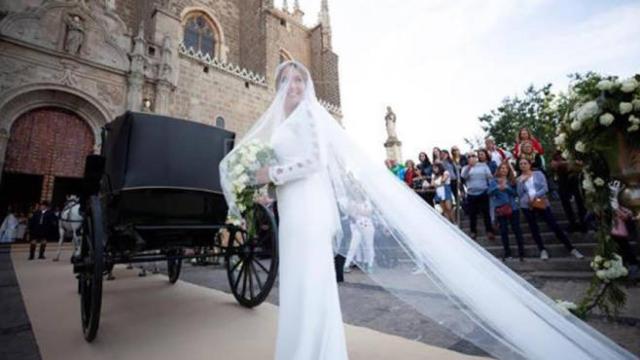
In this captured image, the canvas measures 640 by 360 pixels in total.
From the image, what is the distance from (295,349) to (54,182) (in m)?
12.9

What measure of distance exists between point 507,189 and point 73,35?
45.0ft

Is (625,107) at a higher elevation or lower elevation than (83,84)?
lower

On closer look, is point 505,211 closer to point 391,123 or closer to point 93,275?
point 93,275

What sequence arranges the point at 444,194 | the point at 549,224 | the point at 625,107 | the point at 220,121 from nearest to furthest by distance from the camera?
1. the point at 625,107
2. the point at 549,224
3. the point at 444,194
4. the point at 220,121

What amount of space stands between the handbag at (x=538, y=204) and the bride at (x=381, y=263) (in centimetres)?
398

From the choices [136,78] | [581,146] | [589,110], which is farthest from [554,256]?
[136,78]

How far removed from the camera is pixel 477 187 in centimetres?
604

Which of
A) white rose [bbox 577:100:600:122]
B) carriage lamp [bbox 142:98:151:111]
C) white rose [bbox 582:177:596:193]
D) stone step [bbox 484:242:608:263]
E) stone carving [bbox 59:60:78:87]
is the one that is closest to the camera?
white rose [bbox 577:100:600:122]

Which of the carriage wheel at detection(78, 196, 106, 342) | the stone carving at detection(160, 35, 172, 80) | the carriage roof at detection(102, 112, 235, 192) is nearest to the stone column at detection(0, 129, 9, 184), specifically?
the stone carving at detection(160, 35, 172, 80)

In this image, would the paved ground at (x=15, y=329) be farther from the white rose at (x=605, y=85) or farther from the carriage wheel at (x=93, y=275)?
the white rose at (x=605, y=85)

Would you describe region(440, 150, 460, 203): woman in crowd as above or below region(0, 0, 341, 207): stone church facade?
below

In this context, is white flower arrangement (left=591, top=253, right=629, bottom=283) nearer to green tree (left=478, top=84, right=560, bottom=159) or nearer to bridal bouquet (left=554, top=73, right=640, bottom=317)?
bridal bouquet (left=554, top=73, right=640, bottom=317)

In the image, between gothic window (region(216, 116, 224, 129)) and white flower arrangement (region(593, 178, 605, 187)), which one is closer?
white flower arrangement (region(593, 178, 605, 187))

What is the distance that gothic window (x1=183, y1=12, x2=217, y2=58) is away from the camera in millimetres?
17570
